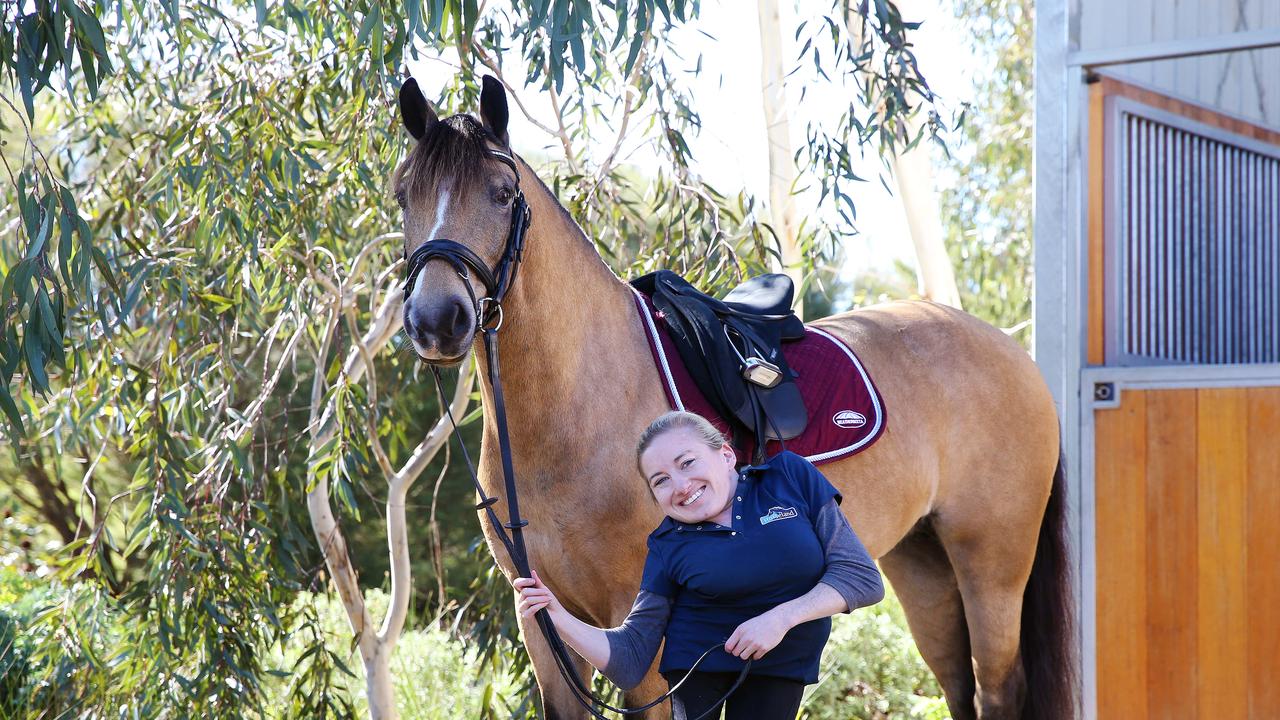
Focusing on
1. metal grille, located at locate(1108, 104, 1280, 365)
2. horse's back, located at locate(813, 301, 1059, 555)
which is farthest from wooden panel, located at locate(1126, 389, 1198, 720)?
horse's back, located at locate(813, 301, 1059, 555)

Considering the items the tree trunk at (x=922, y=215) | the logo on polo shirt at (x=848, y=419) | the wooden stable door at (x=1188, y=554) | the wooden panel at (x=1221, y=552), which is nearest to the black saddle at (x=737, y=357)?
the logo on polo shirt at (x=848, y=419)

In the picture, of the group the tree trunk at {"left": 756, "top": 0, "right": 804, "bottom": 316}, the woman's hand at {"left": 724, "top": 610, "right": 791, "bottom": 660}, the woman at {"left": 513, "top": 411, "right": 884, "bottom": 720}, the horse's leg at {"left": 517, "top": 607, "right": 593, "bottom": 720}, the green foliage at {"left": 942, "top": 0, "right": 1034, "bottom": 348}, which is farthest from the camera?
the green foliage at {"left": 942, "top": 0, "right": 1034, "bottom": 348}

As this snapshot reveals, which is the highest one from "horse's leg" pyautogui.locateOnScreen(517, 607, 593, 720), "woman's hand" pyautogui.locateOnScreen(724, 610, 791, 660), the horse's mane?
the horse's mane

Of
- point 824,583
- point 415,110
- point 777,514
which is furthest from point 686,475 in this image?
point 415,110

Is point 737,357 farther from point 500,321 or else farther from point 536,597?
point 536,597

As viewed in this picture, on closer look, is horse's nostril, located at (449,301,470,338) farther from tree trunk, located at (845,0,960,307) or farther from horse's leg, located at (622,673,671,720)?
tree trunk, located at (845,0,960,307)

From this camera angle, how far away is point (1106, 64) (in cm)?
369

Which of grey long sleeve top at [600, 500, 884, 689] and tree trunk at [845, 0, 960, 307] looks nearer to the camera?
grey long sleeve top at [600, 500, 884, 689]

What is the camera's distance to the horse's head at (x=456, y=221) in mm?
2016

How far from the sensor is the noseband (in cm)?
207

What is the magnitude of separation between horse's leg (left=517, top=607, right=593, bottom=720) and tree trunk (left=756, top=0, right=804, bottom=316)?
3.05 metres

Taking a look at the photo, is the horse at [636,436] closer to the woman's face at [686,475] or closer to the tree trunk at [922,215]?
the woman's face at [686,475]

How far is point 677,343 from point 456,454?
7.13 meters

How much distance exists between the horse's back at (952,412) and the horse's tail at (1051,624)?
0.14 meters
